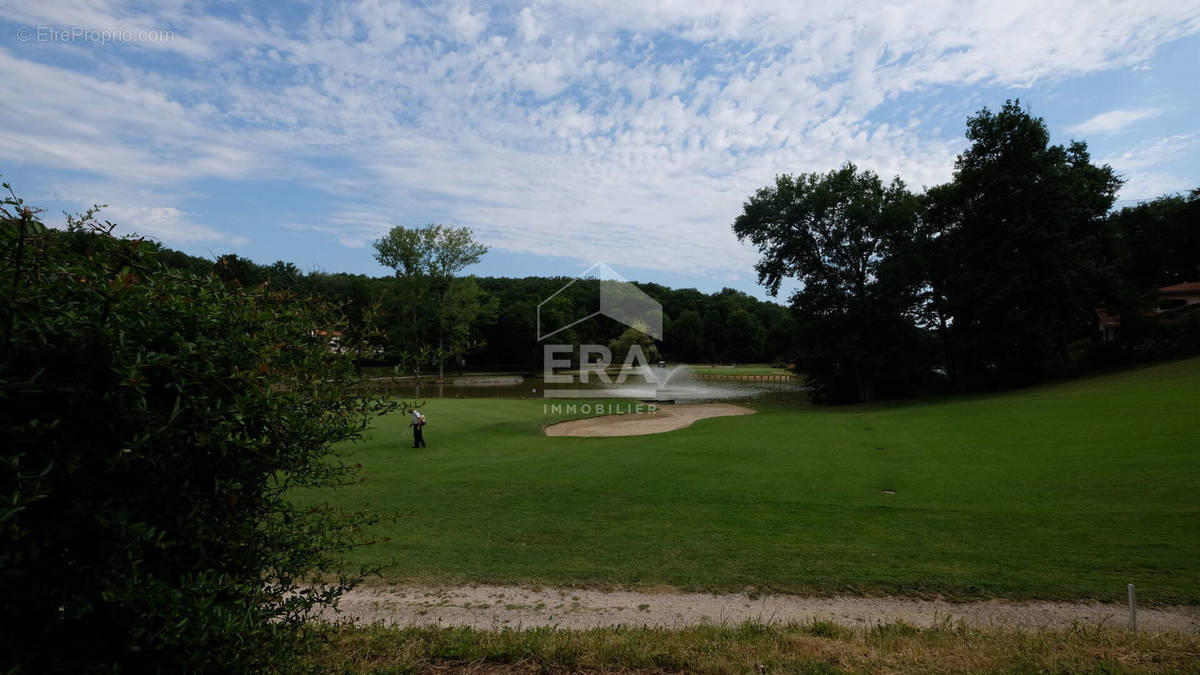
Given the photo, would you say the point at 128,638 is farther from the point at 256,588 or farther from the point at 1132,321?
the point at 1132,321

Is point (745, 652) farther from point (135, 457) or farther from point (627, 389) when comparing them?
point (627, 389)

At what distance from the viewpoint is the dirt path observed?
6.29m

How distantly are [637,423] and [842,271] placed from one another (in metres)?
21.7

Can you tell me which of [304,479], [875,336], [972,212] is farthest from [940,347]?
[304,479]

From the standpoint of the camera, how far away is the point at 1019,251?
35906mm

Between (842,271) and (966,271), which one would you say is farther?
(842,271)

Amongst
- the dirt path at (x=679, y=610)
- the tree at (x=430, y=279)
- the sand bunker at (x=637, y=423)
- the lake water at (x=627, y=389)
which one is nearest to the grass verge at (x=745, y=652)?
the dirt path at (x=679, y=610)

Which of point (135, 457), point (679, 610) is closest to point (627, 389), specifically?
point (679, 610)

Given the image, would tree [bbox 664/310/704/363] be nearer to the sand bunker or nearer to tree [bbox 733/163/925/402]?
tree [bbox 733/163/925/402]

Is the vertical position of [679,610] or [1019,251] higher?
[1019,251]

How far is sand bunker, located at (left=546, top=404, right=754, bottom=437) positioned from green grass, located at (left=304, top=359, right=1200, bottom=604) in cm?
683

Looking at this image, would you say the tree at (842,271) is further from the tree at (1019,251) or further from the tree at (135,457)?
the tree at (135,457)

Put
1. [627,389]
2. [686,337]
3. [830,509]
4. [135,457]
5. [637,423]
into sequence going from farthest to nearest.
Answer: [686,337], [627,389], [637,423], [830,509], [135,457]

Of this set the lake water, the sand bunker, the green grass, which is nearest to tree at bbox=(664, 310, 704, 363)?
the lake water
